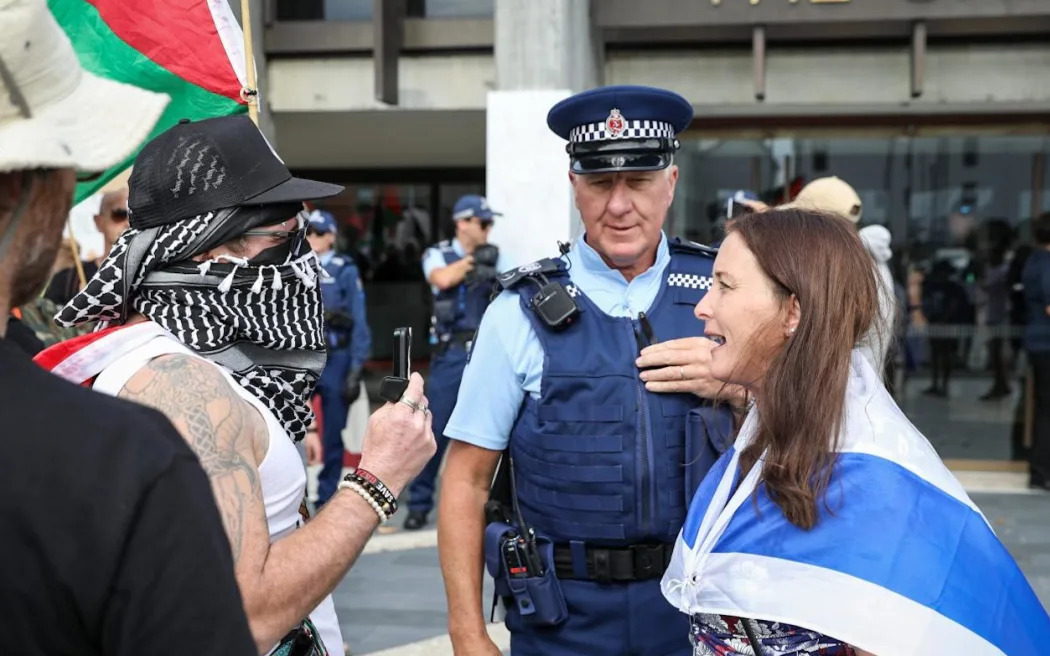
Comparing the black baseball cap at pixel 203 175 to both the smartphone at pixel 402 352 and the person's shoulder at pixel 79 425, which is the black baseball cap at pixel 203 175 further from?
the person's shoulder at pixel 79 425

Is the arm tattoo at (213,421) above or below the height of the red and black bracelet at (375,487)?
above

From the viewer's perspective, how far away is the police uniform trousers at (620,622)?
2373 mm

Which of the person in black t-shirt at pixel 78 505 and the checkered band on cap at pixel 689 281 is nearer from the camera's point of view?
the person in black t-shirt at pixel 78 505

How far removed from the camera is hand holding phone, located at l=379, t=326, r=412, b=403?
1940 millimetres

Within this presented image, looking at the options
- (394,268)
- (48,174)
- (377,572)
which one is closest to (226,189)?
(48,174)

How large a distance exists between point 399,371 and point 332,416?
530 centimetres

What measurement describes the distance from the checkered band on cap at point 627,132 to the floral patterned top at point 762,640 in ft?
4.08

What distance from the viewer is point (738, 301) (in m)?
1.96

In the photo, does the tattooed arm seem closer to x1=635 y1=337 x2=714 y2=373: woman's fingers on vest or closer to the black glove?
x1=635 y1=337 x2=714 y2=373: woman's fingers on vest

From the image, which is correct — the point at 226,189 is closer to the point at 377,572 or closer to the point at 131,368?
the point at 131,368

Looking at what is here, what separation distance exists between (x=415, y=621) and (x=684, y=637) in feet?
10.4

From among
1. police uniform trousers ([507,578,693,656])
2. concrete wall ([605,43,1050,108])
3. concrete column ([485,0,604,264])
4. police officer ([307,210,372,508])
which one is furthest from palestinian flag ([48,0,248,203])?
concrete wall ([605,43,1050,108])

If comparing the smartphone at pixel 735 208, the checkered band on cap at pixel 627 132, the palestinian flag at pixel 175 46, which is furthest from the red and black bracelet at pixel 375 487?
the smartphone at pixel 735 208

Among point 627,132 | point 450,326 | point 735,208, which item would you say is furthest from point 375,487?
point 450,326
